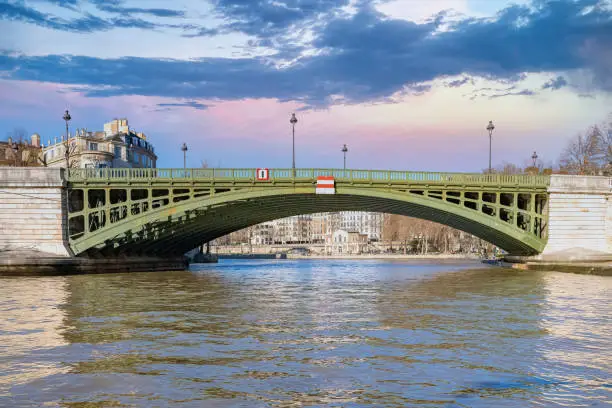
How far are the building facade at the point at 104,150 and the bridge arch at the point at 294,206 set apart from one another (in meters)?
27.3

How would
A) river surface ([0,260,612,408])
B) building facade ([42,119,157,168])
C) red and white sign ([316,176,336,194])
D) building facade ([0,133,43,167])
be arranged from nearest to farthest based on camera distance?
river surface ([0,260,612,408]) < red and white sign ([316,176,336,194]) < building facade ([42,119,157,168]) < building facade ([0,133,43,167])

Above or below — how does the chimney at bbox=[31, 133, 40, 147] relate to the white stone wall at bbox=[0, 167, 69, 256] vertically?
above

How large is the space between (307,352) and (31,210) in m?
41.6

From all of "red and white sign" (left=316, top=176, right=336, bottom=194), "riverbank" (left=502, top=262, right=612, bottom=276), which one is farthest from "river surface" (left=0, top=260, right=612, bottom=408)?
"red and white sign" (left=316, top=176, right=336, bottom=194)

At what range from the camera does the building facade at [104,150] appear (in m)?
88.1

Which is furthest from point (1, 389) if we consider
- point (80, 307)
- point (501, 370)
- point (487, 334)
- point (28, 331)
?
point (80, 307)

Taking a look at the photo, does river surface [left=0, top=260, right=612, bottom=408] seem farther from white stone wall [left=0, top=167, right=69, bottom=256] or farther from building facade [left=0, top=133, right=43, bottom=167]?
building facade [left=0, top=133, right=43, bottom=167]

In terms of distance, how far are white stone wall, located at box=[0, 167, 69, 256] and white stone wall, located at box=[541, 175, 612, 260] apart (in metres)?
37.9

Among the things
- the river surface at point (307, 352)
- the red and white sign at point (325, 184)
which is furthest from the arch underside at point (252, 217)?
the river surface at point (307, 352)

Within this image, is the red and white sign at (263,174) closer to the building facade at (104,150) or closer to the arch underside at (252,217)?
the arch underside at (252,217)

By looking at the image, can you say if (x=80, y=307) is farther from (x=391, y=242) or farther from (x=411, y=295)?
(x=391, y=242)

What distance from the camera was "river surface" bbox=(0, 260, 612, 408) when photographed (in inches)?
485

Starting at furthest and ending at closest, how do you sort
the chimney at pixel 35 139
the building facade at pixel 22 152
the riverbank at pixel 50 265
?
the chimney at pixel 35 139
the building facade at pixel 22 152
the riverbank at pixel 50 265

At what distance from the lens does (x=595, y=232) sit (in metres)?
54.0
